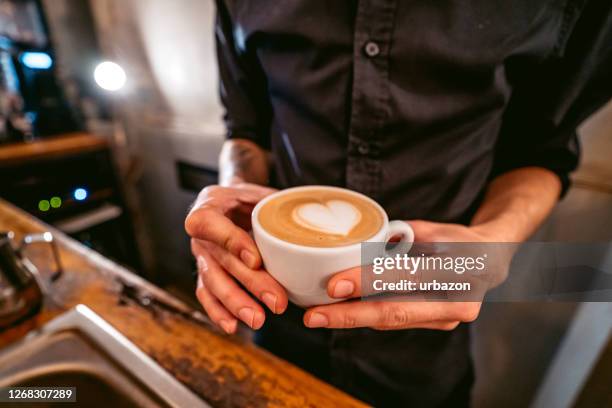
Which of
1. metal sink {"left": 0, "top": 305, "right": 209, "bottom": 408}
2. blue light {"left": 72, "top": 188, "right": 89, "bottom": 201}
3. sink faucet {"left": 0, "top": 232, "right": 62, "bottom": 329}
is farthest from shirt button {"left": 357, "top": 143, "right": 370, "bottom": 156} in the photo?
blue light {"left": 72, "top": 188, "right": 89, "bottom": 201}

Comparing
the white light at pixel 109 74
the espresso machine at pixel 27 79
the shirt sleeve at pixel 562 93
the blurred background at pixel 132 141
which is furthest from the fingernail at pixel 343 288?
the espresso machine at pixel 27 79

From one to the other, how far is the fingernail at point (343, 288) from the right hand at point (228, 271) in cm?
11

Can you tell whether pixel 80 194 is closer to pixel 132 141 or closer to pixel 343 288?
pixel 132 141

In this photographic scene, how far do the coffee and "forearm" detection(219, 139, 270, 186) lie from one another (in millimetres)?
344

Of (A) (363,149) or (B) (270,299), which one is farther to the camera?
(A) (363,149)

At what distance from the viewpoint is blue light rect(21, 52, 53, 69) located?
2.39 meters

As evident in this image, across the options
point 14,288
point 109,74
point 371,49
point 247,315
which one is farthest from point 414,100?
point 109,74

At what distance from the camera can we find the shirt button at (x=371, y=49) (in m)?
0.73

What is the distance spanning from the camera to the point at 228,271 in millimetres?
637

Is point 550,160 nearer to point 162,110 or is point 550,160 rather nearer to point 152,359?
point 152,359

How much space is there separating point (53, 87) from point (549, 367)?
3617 mm

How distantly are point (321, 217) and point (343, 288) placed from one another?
0.14 metres

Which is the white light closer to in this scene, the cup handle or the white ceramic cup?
the white ceramic cup

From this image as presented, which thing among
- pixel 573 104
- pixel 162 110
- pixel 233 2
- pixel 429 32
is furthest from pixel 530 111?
pixel 162 110
